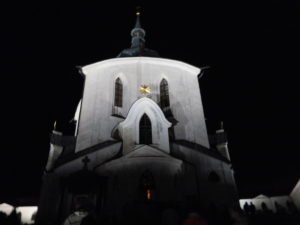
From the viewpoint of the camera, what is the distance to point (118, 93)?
78.0 ft

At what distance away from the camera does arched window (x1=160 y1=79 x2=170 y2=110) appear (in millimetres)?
23219

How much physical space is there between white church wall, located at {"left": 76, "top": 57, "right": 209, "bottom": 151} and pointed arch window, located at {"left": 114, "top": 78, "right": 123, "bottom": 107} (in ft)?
1.13

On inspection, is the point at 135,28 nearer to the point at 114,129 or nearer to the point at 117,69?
the point at 117,69

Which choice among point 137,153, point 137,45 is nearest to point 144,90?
point 137,153

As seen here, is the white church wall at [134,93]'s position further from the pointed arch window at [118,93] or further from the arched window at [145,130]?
the arched window at [145,130]

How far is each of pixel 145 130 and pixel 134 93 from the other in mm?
5458

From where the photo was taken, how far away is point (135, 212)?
34.5 ft

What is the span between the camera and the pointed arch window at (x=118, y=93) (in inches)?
914

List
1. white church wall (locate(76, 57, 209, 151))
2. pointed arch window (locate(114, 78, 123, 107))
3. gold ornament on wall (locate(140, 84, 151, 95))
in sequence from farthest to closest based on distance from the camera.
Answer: pointed arch window (locate(114, 78, 123, 107)) → white church wall (locate(76, 57, 209, 151)) → gold ornament on wall (locate(140, 84, 151, 95))

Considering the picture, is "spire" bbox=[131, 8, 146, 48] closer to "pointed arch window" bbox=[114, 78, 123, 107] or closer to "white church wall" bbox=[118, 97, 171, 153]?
"pointed arch window" bbox=[114, 78, 123, 107]

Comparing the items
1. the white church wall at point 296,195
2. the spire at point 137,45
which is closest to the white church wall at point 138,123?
the spire at point 137,45

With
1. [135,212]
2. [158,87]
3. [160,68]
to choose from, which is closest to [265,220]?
[135,212]

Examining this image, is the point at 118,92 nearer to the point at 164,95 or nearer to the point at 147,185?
the point at 164,95

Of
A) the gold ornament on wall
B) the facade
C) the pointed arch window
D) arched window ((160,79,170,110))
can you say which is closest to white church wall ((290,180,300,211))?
the facade
